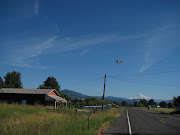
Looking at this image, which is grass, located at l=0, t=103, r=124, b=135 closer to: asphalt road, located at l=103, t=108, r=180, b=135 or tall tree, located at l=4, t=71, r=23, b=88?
asphalt road, located at l=103, t=108, r=180, b=135

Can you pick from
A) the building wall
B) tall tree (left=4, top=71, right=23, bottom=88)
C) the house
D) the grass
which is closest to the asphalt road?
the grass

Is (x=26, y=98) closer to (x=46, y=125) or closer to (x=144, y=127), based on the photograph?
(x=46, y=125)

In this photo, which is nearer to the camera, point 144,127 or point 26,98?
point 144,127

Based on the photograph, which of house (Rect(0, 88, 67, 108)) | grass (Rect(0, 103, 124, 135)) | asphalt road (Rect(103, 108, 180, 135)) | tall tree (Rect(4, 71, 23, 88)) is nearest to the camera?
grass (Rect(0, 103, 124, 135))

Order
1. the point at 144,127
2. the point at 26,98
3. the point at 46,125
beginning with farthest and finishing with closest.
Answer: the point at 26,98, the point at 144,127, the point at 46,125

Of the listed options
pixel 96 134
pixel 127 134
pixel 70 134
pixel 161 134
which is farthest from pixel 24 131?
pixel 161 134

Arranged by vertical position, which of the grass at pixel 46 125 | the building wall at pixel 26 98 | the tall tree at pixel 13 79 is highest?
the tall tree at pixel 13 79

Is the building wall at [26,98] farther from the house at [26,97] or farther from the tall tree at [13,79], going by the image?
the tall tree at [13,79]

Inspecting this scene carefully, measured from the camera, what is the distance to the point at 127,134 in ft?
32.8

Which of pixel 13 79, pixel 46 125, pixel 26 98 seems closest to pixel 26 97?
pixel 26 98

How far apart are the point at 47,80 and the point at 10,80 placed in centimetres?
1854

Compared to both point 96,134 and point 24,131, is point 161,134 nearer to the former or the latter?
point 96,134

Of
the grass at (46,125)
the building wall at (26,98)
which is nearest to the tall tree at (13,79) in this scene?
the building wall at (26,98)

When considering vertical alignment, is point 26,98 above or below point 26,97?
below
